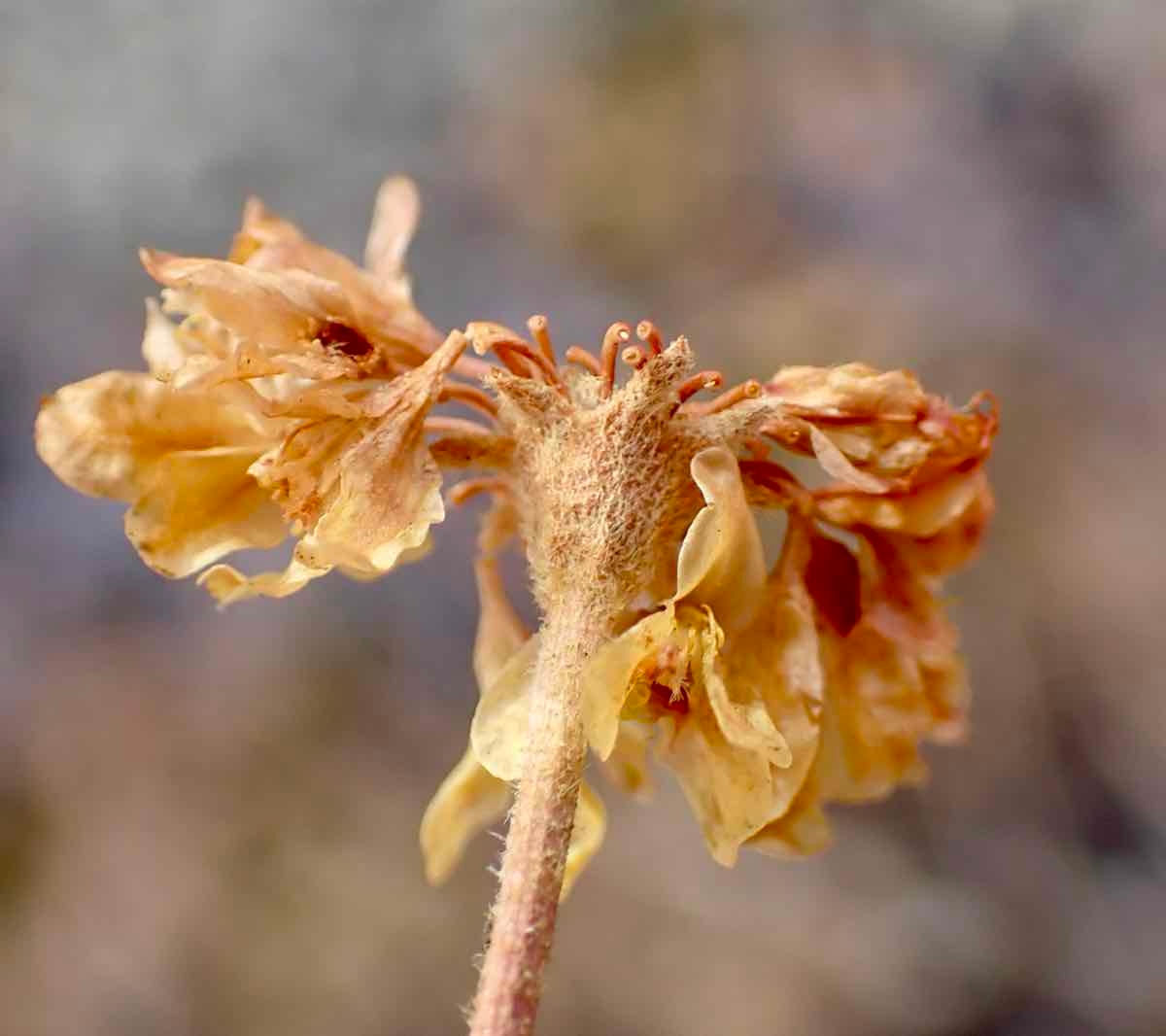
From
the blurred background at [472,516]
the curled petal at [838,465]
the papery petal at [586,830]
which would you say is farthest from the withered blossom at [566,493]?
the blurred background at [472,516]

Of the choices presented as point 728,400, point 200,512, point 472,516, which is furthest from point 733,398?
point 472,516

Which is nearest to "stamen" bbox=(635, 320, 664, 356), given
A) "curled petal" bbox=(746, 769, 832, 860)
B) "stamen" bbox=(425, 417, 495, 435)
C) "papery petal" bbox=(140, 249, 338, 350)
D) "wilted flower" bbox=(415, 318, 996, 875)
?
"wilted flower" bbox=(415, 318, 996, 875)

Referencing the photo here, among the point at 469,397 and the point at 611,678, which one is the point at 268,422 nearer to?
the point at 469,397

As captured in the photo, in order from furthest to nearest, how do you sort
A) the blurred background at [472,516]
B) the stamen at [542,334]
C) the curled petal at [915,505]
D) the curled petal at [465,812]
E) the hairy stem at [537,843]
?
the blurred background at [472,516], the curled petal at [465,812], the curled petal at [915,505], the stamen at [542,334], the hairy stem at [537,843]

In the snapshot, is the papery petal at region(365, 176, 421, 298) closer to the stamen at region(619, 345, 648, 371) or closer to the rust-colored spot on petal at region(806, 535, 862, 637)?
the stamen at region(619, 345, 648, 371)

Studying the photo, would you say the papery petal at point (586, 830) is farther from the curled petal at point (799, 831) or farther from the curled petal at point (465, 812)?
the curled petal at point (799, 831)

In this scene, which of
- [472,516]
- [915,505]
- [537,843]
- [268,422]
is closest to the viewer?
[537,843]

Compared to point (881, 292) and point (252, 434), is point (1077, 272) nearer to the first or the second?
point (881, 292)
